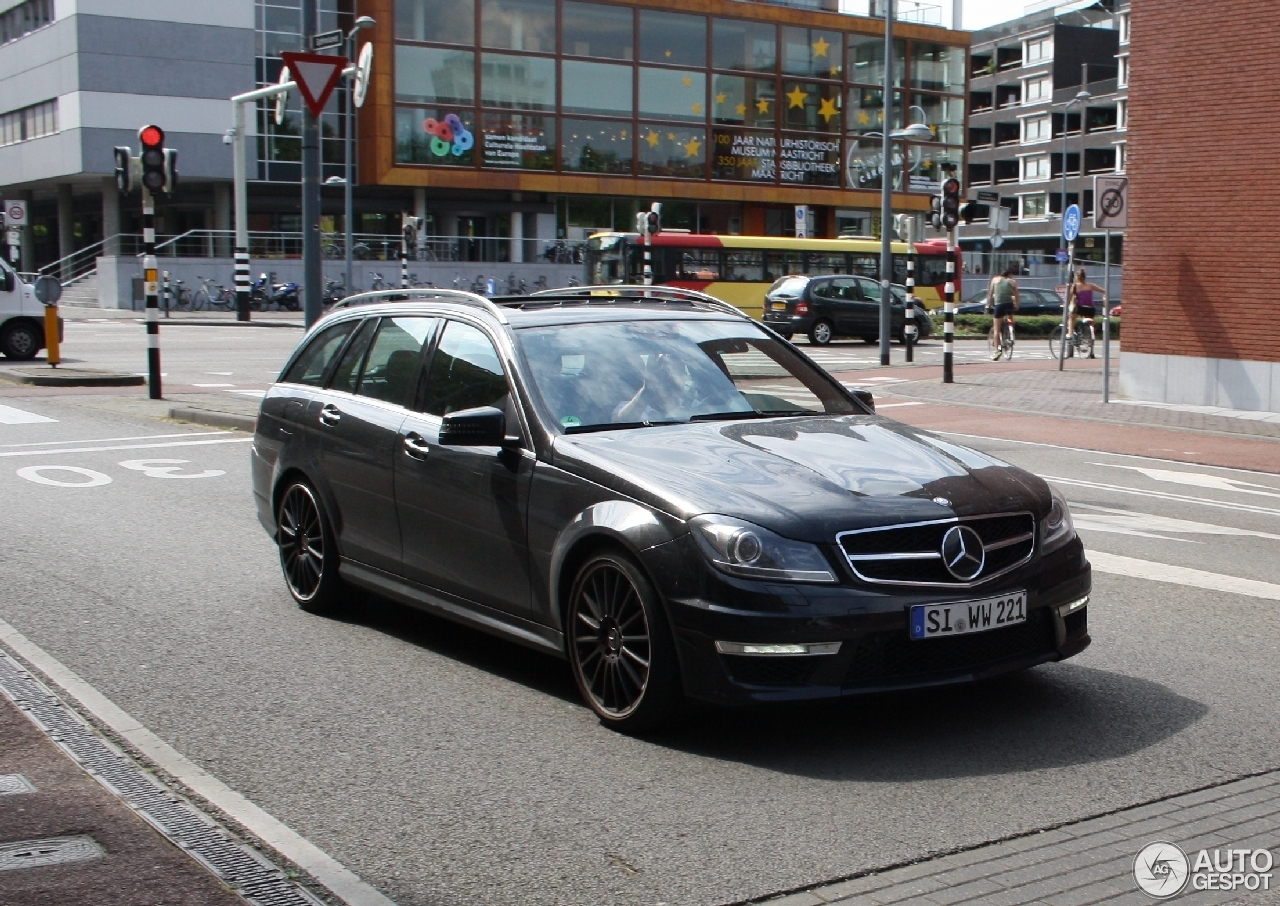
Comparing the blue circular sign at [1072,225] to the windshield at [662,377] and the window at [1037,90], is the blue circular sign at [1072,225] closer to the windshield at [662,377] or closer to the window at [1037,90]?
the windshield at [662,377]

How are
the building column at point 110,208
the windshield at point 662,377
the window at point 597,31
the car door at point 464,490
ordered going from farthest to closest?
the window at point 597,31 < the building column at point 110,208 < the windshield at point 662,377 < the car door at point 464,490

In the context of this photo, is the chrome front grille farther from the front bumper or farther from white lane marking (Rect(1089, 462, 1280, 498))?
white lane marking (Rect(1089, 462, 1280, 498))

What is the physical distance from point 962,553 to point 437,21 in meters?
57.5

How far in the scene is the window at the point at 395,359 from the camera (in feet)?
22.7

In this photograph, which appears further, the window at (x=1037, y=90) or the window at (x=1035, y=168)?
the window at (x=1037, y=90)

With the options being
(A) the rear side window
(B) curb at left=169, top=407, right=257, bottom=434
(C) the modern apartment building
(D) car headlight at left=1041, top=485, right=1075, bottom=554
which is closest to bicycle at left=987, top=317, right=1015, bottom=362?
(B) curb at left=169, top=407, right=257, bottom=434

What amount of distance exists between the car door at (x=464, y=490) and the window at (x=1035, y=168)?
328 ft

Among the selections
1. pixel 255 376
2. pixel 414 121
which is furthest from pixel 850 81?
pixel 255 376

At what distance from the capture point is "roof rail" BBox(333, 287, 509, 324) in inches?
261

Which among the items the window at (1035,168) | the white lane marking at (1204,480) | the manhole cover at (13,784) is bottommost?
the white lane marking at (1204,480)

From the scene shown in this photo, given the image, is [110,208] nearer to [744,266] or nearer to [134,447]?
[744,266]

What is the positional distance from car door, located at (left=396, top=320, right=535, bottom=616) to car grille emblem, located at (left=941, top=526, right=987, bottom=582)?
5.26ft

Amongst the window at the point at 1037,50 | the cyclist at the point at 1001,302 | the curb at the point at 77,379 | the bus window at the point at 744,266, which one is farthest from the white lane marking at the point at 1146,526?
the window at the point at 1037,50

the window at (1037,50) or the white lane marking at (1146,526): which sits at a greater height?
the window at (1037,50)
